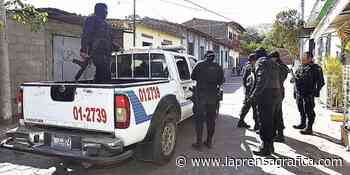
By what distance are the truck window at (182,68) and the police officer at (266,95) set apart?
1.55 meters

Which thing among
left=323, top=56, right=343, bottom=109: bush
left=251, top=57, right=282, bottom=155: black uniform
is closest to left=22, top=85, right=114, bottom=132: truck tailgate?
left=251, top=57, right=282, bottom=155: black uniform

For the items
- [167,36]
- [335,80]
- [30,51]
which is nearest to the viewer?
[30,51]

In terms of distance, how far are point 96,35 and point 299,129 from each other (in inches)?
204

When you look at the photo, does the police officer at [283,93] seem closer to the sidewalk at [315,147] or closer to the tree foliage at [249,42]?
the sidewalk at [315,147]

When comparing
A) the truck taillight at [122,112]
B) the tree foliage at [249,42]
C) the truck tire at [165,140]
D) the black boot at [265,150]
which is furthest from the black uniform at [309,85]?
the tree foliage at [249,42]

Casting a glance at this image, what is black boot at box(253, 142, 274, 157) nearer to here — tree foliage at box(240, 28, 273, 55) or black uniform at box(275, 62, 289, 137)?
black uniform at box(275, 62, 289, 137)

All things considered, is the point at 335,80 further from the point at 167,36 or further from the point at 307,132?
the point at 167,36

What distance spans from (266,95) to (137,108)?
8.03 feet

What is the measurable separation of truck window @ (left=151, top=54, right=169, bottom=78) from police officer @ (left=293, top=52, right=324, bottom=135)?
314 cm

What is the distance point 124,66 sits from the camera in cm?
616

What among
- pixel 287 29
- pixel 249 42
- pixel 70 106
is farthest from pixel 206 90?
pixel 249 42

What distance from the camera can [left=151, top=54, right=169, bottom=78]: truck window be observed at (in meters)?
5.81

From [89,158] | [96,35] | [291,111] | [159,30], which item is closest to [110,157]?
[89,158]

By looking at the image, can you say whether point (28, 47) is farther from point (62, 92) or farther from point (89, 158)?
point (89, 158)
